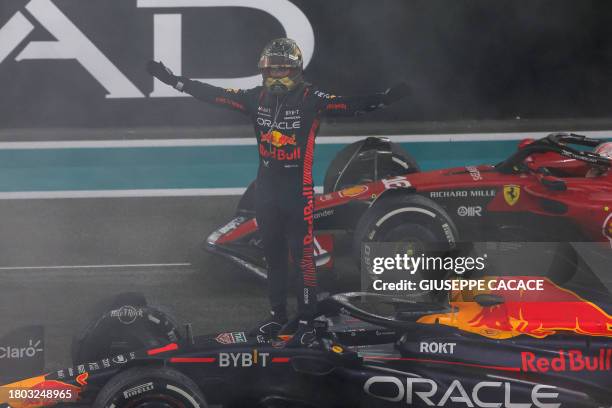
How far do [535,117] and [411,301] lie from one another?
21.1 ft

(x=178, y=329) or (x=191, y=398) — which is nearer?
(x=191, y=398)

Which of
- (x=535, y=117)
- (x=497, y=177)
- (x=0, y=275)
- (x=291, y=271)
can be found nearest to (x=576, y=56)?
(x=535, y=117)

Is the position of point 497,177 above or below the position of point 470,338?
above

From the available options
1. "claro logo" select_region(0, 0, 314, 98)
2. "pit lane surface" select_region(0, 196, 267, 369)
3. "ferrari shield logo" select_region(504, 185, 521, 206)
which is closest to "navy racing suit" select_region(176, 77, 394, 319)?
"pit lane surface" select_region(0, 196, 267, 369)

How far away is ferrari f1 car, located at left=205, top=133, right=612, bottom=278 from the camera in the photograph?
25.1 feet

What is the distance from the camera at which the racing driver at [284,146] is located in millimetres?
6840

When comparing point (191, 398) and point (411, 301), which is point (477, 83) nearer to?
point (411, 301)

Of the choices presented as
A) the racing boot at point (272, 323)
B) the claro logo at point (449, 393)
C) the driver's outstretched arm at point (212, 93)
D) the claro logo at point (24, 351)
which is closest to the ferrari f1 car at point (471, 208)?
the racing boot at point (272, 323)

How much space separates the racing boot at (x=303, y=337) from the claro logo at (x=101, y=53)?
20.1ft

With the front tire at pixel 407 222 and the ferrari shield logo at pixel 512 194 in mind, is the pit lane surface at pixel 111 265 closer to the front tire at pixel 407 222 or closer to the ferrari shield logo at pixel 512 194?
the front tire at pixel 407 222

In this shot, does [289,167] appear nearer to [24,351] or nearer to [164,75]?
[164,75]

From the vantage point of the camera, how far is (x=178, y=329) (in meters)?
5.99

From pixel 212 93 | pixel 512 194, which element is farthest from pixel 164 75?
pixel 512 194

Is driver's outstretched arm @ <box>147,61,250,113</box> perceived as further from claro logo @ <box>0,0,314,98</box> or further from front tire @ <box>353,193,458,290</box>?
claro logo @ <box>0,0,314,98</box>
